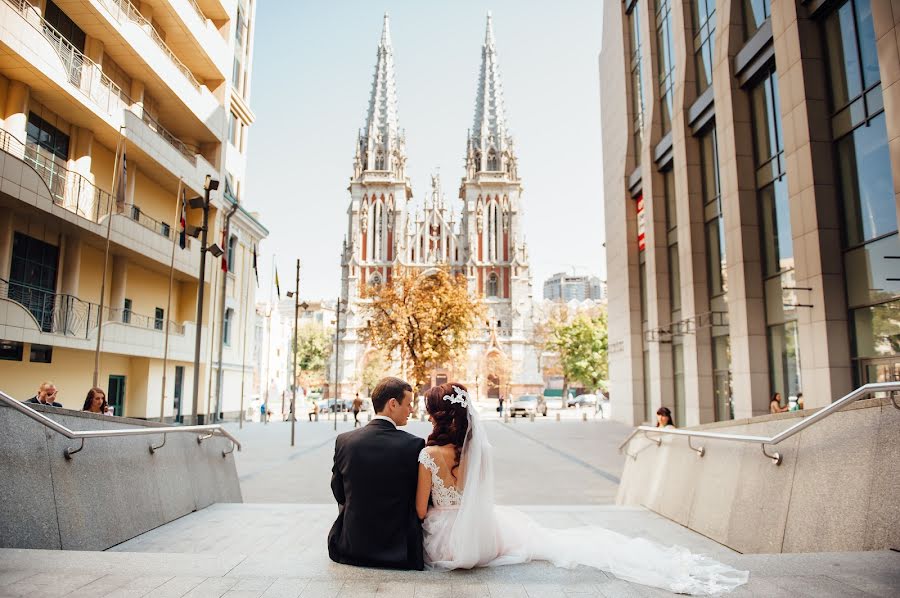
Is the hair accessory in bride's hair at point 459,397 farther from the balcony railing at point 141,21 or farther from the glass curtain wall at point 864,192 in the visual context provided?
the balcony railing at point 141,21

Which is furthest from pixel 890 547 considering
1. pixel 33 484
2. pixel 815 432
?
pixel 33 484

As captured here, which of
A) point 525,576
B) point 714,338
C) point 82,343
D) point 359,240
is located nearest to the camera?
point 525,576

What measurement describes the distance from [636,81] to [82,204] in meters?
23.8

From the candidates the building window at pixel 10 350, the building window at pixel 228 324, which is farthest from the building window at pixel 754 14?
the building window at pixel 228 324

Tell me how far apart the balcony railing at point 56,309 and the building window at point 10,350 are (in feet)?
2.44

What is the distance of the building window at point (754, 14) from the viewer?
16.8 metres

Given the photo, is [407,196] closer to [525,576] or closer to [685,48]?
[685,48]

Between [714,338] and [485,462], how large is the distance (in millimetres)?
17845

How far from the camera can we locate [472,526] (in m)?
4.71

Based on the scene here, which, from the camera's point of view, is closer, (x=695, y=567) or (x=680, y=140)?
(x=695, y=567)

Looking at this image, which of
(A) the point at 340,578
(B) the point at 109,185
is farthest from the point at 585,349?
(A) the point at 340,578

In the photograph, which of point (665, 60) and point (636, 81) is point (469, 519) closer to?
point (665, 60)

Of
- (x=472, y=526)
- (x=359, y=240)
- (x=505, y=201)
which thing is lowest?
(x=472, y=526)

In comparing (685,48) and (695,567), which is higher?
(685,48)
